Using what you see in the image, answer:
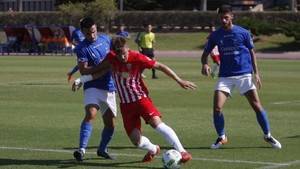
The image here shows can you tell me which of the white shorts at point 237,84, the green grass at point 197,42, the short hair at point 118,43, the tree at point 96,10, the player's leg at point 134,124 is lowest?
the green grass at point 197,42

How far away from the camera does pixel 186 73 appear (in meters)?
36.7

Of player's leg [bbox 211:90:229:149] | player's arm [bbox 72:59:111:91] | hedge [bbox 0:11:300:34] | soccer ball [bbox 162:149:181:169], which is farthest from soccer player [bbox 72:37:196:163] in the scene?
hedge [bbox 0:11:300:34]

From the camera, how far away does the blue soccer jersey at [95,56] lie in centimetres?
1269

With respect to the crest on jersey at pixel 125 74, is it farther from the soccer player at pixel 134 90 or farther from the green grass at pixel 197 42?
the green grass at pixel 197 42

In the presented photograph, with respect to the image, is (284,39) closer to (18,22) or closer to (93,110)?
(18,22)

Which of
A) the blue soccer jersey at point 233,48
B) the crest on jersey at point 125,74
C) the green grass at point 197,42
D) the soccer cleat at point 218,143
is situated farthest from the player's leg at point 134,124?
the green grass at point 197,42

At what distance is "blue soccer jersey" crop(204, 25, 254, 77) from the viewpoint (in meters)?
14.2

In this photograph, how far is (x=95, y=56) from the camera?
41.9 ft

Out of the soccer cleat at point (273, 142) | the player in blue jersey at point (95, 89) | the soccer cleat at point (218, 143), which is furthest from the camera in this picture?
the soccer cleat at point (218, 143)

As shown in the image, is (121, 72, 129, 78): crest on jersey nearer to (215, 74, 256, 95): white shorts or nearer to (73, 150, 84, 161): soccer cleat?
(73, 150, 84, 161): soccer cleat

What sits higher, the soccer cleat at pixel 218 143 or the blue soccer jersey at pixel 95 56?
the blue soccer jersey at pixel 95 56

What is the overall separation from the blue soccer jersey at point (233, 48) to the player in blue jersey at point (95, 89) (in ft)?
7.47

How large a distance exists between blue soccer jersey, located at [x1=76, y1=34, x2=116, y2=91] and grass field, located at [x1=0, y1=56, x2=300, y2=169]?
1.12m

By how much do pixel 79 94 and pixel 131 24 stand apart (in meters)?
59.9
